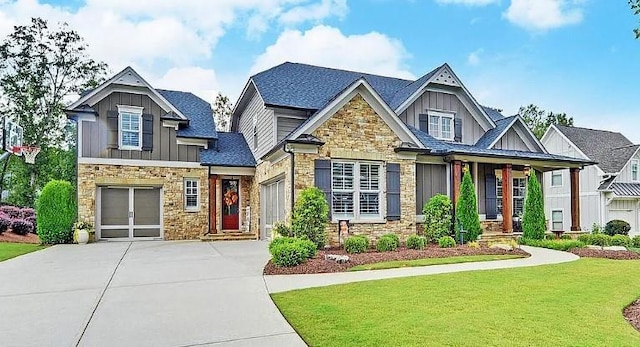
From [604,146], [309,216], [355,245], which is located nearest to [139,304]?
[309,216]

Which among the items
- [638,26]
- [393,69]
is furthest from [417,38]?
[638,26]

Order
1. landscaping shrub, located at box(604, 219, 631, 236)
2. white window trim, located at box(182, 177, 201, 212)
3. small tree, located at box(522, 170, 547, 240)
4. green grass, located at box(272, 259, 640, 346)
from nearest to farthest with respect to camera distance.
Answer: green grass, located at box(272, 259, 640, 346), small tree, located at box(522, 170, 547, 240), white window trim, located at box(182, 177, 201, 212), landscaping shrub, located at box(604, 219, 631, 236)

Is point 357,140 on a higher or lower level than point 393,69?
lower

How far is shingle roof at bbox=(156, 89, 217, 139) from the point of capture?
59.5 ft

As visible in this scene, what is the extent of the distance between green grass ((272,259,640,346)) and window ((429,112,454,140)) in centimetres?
966

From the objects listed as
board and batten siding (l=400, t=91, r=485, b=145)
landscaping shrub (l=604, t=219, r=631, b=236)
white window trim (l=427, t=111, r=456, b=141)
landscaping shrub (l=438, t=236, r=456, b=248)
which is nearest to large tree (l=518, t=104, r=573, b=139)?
landscaping shrub (l=604, t=219, r=631, b=236)

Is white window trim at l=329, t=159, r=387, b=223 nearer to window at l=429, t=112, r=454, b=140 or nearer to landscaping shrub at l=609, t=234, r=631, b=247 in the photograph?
window at l=429, t=112, r=454, b=140

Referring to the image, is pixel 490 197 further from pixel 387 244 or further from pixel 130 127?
pixel 130 127

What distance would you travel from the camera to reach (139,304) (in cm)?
632

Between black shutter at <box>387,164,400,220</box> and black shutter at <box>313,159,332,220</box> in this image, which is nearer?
black shutter at <box>313,159,332,220</box>

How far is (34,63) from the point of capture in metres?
25.0

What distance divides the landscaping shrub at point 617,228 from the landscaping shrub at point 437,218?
1407 centimetres

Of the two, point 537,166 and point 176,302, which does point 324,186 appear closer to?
point 176,302

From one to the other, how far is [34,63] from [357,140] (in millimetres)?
21787
